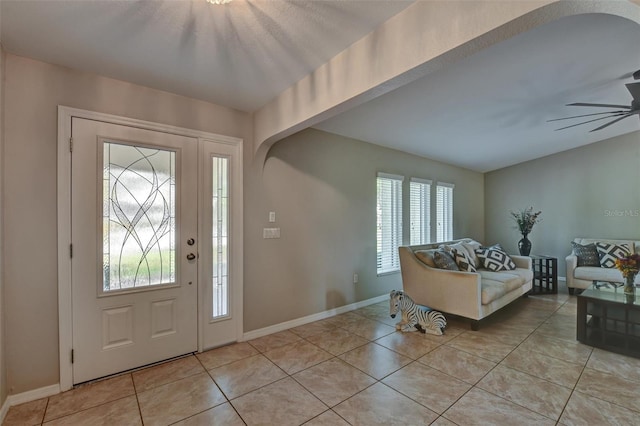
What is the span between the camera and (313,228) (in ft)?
11.6

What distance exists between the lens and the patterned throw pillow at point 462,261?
3.62 m

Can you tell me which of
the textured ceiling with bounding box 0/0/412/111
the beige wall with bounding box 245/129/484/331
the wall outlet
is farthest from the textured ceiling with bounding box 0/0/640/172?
the wall outlet

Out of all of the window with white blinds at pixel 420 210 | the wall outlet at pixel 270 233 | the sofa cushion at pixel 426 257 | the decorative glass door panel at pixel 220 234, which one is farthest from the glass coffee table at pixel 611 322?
the decorative glass door panel at pixel 220 234

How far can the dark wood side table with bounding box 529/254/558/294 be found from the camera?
15.3 ft

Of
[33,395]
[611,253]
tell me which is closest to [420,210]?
[611,253]

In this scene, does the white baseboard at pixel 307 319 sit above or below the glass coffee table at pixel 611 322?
below

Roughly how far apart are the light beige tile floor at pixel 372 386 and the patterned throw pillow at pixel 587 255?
90.3 inches

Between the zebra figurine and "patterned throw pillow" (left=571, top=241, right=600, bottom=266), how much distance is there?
3.23 meters

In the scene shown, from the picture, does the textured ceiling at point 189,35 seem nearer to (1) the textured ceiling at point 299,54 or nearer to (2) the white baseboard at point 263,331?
(1) the textured ceiling at point 299,54

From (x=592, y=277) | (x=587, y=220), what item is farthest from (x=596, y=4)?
(x=587, y=220)

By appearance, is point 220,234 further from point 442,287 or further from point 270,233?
point 442,287

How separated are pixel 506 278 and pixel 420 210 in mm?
1767

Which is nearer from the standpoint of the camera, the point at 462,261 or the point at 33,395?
the point at 33,395

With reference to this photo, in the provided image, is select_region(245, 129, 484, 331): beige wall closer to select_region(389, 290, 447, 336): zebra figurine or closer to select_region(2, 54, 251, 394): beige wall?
select_region(389, 290, 447, 336): zebra figurine
